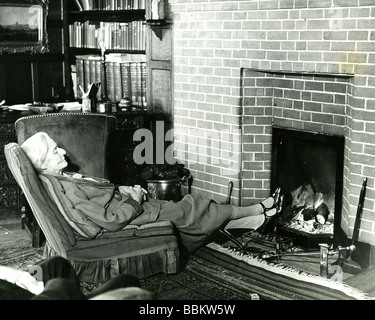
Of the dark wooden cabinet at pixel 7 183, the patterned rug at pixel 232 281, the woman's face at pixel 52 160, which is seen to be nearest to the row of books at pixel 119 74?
the dark wooden cabinet at pixel 7 183

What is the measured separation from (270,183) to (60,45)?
3.02m

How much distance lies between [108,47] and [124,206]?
277cm

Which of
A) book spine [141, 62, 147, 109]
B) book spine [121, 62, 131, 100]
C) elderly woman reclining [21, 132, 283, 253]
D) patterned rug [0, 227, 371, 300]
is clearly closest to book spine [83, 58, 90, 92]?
book spine [121, 62, 131, 100]

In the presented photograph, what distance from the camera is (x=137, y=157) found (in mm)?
5785

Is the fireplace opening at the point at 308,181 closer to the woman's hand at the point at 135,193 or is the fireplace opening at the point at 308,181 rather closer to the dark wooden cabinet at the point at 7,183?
the woman's hand at the point at 135,193

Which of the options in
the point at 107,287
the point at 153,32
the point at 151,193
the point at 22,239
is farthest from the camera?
the point at 153,32

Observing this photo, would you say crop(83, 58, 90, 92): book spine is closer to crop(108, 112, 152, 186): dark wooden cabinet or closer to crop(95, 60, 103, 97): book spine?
crop(95, 60, 103, 97): book spine

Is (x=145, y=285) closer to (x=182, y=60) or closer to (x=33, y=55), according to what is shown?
(x=182, y=60)

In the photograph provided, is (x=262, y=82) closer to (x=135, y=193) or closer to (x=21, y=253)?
(x=135, y=193)

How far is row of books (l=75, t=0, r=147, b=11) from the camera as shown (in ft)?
19.5

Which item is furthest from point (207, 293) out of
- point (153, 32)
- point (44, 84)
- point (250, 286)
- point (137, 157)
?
point (44, 84)

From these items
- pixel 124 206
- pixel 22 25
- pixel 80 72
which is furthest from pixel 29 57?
pixel 124 206

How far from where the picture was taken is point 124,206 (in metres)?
4.03

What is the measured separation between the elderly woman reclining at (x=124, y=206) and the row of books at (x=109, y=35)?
213cm
